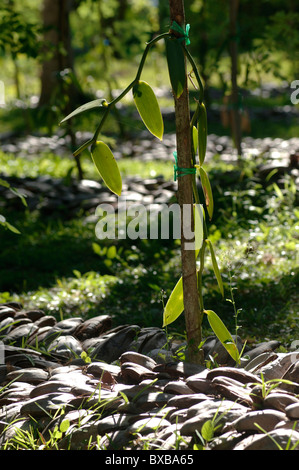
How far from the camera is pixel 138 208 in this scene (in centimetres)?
427

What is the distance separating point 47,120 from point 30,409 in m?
3.96

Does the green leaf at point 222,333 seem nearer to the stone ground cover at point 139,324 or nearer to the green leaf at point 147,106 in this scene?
the stone ground cover at point 139,324

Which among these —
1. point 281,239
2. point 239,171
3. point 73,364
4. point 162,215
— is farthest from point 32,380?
point 239,171

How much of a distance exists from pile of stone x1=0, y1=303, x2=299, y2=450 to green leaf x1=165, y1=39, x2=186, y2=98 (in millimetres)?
807

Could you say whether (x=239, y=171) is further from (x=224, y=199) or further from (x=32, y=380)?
(x=32, y=380)

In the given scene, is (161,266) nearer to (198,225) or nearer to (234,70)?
(198,225)

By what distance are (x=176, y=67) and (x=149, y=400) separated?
92cm

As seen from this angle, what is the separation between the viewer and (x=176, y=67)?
1696 millimetres

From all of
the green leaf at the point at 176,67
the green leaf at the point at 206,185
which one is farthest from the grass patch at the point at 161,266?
the green leaf at the point at 176,67

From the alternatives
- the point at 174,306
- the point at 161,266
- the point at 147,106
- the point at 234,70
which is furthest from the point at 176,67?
the point at 234,70

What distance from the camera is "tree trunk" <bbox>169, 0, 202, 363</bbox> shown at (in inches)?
72.0

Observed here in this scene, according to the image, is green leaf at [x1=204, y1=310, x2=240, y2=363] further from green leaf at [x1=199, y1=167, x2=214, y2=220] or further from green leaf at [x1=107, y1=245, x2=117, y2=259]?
green leaf at [x1=107, y1=245, x2=117, y2=259]

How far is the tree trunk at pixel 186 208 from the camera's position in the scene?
6.00ft

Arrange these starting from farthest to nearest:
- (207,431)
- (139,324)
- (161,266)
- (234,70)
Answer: (234,70) < (161,266) < (139,324) < (207,431)
